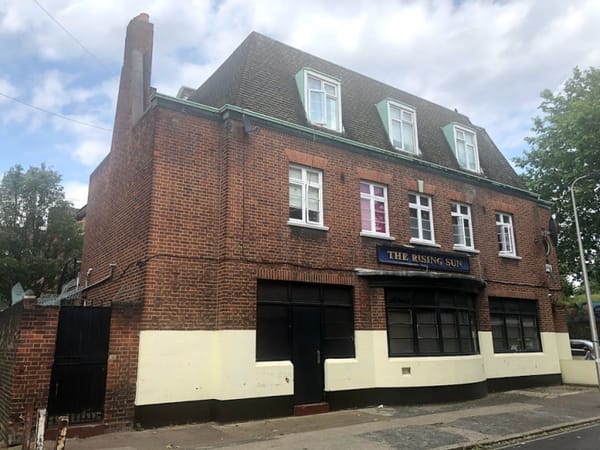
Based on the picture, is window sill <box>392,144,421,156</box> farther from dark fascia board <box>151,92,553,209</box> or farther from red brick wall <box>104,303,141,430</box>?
red brick wall <box>104,303,141,430</box>

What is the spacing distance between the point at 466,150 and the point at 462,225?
3.36 metres

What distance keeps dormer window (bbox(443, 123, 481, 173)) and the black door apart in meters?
9.05

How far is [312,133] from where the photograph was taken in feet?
43.1

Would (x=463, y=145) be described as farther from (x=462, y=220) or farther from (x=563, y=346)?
(x=563, y=346)

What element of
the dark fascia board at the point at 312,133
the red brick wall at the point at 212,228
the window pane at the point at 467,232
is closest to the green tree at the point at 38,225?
the red brick wall at the point at 212,228

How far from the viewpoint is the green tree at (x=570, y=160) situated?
72.4 ft

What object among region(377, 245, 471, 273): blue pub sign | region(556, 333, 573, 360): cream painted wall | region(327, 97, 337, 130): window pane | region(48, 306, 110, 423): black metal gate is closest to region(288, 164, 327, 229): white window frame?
region(327, 97, 337, 130): window pane

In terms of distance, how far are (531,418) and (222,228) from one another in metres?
8.33

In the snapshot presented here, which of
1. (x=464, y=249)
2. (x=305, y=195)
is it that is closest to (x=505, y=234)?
(x=464, y=249)

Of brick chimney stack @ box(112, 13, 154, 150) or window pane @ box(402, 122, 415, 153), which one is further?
window pane @ box(402, 122, 415, 153)

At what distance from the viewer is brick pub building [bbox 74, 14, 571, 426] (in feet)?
34.5

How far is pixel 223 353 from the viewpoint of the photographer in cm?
1059

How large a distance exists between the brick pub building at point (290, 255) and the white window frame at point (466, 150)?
0.61ft

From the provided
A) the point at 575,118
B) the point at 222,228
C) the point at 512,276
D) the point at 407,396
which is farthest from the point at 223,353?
the point at 575,118
